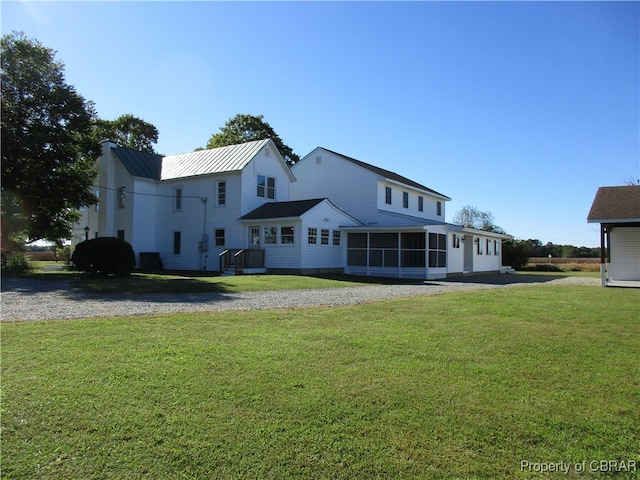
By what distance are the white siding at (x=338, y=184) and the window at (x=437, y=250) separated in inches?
165

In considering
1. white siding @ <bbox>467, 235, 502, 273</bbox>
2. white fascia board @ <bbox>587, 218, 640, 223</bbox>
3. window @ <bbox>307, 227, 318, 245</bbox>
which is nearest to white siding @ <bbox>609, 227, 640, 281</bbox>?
white fascia board @ <bbox>587, 218, 640, 223</bbox>

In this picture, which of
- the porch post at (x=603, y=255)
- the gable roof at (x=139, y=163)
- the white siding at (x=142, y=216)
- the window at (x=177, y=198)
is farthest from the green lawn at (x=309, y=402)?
the gable roof at (x=139, y=163)

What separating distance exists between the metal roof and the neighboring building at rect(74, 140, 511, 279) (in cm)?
11

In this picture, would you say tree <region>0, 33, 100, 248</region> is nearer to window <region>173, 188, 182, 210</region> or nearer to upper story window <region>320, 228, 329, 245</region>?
window <region>173, 188, 182, 210</region>

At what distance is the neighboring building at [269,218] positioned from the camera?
23.4 m

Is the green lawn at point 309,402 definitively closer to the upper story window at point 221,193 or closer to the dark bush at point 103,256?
the dark bush at point 103,256

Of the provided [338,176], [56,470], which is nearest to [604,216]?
[338,176]

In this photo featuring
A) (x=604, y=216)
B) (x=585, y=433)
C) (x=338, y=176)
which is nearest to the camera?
(x=585, y=433)

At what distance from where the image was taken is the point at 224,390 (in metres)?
4.34

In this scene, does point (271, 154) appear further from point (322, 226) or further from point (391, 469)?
point (391, 469)

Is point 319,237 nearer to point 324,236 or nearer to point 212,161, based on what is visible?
point 324,236

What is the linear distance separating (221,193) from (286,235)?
5481 mm

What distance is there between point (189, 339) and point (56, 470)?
10.4 feet

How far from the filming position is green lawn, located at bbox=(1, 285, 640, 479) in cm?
322
